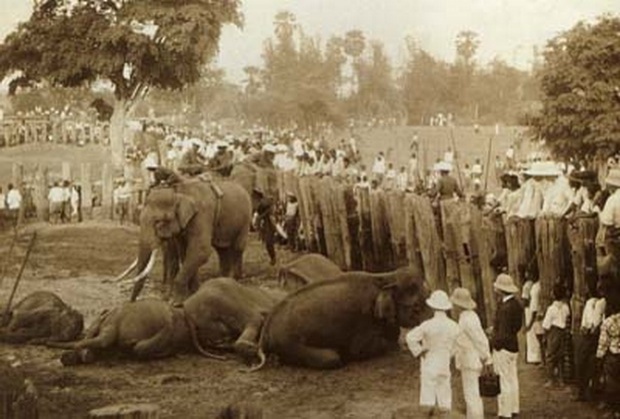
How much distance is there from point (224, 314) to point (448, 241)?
122cm

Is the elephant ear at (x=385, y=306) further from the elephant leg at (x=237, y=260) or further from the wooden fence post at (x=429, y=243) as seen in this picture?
the elephant leg at (x=237, y=260)

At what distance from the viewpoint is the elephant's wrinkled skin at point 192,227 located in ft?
19.7

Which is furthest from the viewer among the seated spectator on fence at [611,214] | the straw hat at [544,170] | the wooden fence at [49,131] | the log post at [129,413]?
the wooden fence at [49,131]

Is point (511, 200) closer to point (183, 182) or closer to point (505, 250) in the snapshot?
point (505, 250)

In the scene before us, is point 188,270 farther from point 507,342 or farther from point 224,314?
point 507,342

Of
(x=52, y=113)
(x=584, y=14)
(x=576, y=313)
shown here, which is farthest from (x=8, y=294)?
(x=584, y=14)

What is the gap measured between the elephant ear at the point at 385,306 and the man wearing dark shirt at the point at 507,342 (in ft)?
2.46

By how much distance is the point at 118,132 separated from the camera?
20.6 ft

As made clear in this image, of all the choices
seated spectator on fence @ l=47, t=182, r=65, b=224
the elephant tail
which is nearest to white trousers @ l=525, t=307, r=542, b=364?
the elephant tail

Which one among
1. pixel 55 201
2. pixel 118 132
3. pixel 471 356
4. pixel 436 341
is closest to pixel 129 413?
pixel 436 341

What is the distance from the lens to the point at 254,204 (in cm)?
779

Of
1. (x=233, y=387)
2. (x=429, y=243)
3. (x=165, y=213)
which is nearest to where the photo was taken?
(x=233, y=387)

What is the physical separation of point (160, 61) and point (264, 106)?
69 centimetres

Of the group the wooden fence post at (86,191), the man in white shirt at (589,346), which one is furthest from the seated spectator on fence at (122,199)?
the man in white shirt at (589,346)
